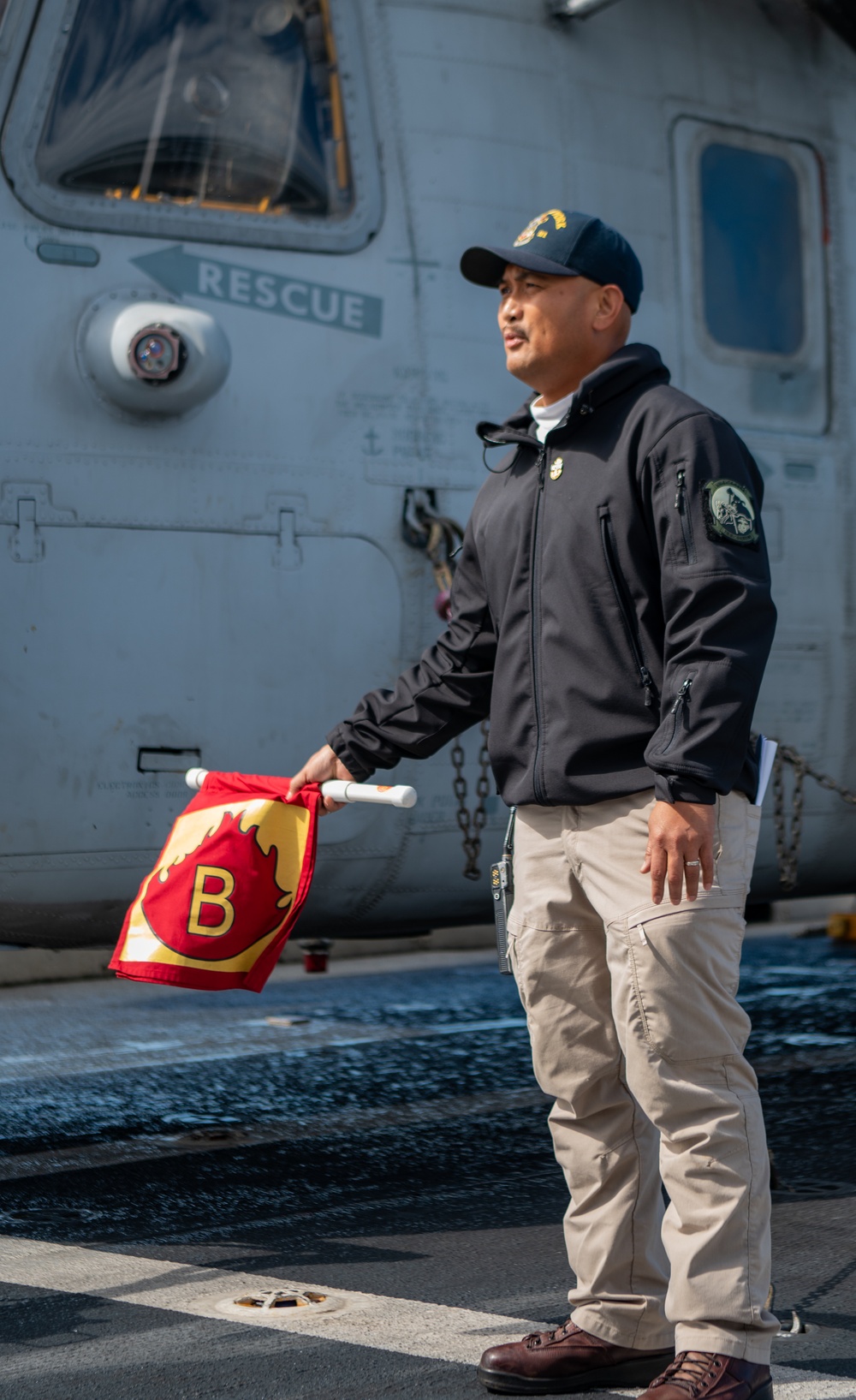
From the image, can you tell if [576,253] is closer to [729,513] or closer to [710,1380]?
[729,513]

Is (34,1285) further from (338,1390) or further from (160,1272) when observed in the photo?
(338,1390)

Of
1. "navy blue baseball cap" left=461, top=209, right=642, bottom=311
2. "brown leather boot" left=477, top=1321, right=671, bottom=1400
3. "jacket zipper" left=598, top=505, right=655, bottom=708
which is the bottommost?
"brown leather boot" left=477, top=1321, right=671, bottom=1400

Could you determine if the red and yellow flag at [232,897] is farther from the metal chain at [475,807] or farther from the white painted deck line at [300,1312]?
the metal chain at [475,807]

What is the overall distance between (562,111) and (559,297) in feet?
7.52

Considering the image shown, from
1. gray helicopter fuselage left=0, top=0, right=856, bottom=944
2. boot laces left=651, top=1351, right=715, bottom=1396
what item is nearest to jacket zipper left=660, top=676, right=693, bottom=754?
boot laces left=651, top=1351, right=715, bottom=1396

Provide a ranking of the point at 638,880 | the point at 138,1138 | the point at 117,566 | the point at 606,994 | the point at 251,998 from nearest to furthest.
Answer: the point at 638,880 < the point at 606,994 < the point at 117,566 < the point at 138,1138 < the point at 251,998

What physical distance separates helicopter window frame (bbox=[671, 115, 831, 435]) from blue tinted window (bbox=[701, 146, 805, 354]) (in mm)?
21

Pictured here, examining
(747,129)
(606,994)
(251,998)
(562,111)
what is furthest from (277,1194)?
(251,998)

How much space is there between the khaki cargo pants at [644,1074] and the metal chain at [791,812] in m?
2.38

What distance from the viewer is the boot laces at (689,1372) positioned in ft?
9.40

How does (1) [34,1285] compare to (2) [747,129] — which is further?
(2) [747,129]

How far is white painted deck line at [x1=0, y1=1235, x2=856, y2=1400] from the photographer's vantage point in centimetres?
340

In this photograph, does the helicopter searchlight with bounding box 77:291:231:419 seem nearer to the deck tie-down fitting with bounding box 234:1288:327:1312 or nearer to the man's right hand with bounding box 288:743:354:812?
the man's right hand with bounding box 288:743:354:812

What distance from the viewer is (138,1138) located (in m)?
5.76
